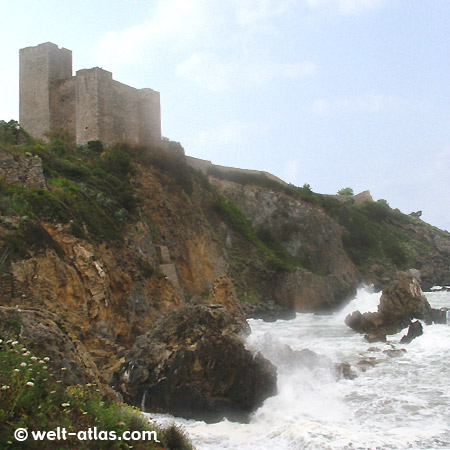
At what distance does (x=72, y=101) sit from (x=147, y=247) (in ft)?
35.1

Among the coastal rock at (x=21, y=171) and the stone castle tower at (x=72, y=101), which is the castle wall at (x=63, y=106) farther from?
the coastal rock at (x=21, y=171)

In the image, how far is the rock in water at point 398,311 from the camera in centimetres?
2300

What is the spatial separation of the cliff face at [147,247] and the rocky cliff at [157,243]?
0.19ft

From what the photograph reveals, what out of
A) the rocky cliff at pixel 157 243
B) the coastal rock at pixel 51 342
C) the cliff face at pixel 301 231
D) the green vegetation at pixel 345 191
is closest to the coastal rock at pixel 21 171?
the rocky cliff at pixel 157 243

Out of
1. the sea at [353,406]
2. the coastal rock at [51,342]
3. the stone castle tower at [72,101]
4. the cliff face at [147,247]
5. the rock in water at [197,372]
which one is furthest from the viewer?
the stone castle tower at [72,101]

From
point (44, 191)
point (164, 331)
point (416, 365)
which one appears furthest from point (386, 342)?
point (44, 191)

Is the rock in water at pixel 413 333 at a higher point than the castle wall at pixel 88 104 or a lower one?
lower

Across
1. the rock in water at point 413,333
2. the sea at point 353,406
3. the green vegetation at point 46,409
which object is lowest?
the sea at point 353,406

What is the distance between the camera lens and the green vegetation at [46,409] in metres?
4.26

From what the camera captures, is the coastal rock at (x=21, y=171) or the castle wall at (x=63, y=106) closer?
the coastal rock at (x=21, y=171)

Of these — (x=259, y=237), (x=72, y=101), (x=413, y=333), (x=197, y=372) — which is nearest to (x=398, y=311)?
(x=413, y=333)

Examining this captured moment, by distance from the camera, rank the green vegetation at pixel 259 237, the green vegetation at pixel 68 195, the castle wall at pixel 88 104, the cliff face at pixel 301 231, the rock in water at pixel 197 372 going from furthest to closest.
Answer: the cliff face at pixel 301 231, the green vegetation at pixel 259 237, the castle wall at pixel 88 104, the green vegetation at pixel 68 195, the rock in water at pixel 197 372

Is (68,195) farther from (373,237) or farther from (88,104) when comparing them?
(373,237)

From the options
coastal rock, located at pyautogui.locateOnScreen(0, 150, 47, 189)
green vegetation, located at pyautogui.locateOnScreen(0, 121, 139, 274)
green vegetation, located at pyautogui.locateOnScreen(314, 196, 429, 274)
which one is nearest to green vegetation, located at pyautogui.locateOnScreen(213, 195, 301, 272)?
green vegetation, located at pyautogui.locateOnScreen(314, 196, 429, 274)
